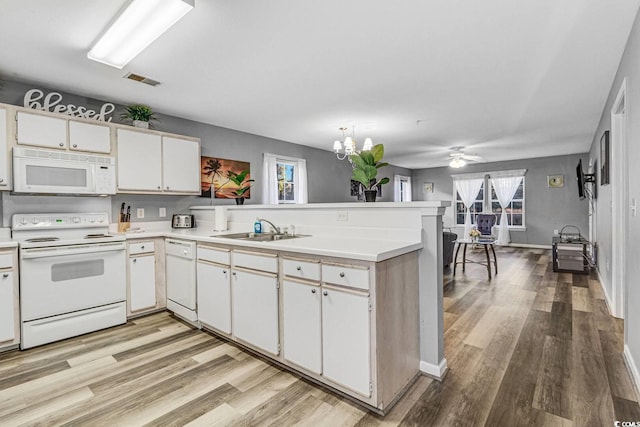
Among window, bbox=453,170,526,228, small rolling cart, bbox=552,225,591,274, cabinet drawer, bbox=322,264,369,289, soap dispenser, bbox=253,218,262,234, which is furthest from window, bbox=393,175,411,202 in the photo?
cabinet drawer, bbox=322,264,369,289

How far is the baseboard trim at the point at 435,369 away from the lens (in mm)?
2088

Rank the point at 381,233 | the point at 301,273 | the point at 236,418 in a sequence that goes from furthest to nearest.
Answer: the point at 381,233
the point at 301,273
the point at 236,418

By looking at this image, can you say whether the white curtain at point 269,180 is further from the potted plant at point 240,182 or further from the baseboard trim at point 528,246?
the baseboard trim at point 528,246

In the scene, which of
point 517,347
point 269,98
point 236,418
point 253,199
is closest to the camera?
point 236,418

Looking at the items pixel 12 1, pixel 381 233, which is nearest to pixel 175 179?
pixel 12 1

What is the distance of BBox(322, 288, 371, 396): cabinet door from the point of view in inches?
68.0

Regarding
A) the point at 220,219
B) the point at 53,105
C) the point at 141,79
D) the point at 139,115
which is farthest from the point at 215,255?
the point at 53,105

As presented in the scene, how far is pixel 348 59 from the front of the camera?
106 inches

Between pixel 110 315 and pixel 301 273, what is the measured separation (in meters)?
2.21

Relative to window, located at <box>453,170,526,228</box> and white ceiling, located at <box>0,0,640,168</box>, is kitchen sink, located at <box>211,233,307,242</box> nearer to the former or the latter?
white ceiling, located at <box>0,0,640,168</box>

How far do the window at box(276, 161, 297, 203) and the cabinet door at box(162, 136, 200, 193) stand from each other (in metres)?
1.92

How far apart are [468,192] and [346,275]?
8.52 m

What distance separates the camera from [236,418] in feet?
5.65

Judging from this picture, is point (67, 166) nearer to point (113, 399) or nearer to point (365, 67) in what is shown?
point (113, 399)
